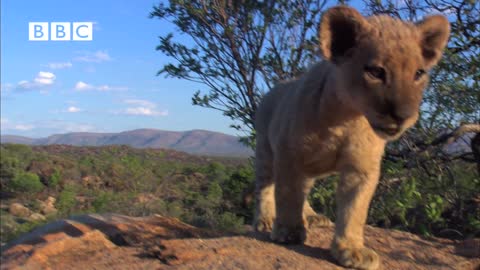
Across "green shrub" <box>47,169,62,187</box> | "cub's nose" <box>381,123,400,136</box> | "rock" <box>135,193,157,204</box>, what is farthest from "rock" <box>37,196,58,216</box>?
"cub's nose" <box>381,123,400,136</box>

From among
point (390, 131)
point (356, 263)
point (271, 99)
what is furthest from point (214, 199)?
point (390, 131)

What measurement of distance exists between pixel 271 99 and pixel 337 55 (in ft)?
6.81

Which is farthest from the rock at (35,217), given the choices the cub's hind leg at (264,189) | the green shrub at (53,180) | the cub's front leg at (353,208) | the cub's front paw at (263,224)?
the cub's front leg at (353,208)

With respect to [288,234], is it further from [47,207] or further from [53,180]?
[53,180]

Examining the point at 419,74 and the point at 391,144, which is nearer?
the point at 419,74

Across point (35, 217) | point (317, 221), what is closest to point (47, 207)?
point (35, 217)

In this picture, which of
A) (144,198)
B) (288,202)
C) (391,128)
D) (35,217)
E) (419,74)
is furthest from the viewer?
(144,198)

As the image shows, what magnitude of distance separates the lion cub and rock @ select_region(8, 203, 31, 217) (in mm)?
11025

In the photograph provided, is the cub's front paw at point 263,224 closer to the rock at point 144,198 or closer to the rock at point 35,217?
the rock at point 144,198

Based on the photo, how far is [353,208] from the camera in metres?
4.42

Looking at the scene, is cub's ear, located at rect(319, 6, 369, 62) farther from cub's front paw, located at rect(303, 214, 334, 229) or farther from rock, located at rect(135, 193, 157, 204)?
rock, located at rect(135, 193, 157, 204)

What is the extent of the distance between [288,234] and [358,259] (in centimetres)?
69

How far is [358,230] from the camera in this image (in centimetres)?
446

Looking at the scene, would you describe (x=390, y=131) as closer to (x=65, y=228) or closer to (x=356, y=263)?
(x=356, y=263)
